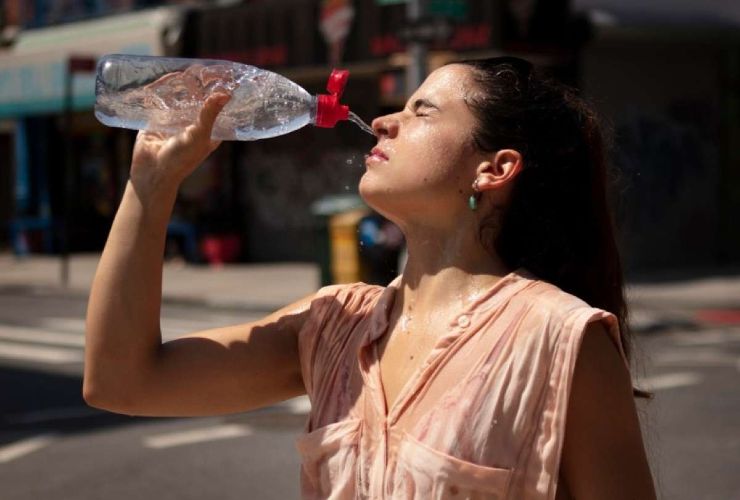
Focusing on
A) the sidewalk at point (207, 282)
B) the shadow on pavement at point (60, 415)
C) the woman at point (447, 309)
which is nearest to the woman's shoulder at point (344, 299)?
the woman at point (447, 309)

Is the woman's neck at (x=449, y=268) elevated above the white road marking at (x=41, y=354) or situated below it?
above

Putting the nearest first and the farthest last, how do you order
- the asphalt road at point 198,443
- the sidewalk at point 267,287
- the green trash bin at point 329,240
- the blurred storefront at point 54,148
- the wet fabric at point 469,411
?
the wet fabric at point 469,411 → the asphalt road at point 198,443 → the green trash bin at point 329,240 → the sidewalk at point 267,287 → the blurred storefront at point 54,148

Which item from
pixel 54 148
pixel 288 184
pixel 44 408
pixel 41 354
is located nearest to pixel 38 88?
pixel 54 148

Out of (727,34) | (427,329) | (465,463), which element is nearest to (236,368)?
(427,329)

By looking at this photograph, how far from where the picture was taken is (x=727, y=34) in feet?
68.1

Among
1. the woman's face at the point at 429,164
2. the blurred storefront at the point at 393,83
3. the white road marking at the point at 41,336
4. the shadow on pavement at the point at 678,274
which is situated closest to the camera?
the woman's face at the point at 429,164

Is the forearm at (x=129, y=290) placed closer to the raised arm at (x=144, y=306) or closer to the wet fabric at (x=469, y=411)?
the raised arm at (x=144, y=306)

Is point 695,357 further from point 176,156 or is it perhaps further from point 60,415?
point 176,156

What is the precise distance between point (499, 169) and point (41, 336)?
12.7 metres

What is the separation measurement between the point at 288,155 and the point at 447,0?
1001cm

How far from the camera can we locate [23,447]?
8086mm

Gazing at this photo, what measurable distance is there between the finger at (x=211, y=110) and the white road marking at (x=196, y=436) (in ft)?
19.3

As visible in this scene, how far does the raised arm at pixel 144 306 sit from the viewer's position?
238 centimetres

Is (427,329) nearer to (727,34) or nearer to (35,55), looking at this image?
(727,34)
